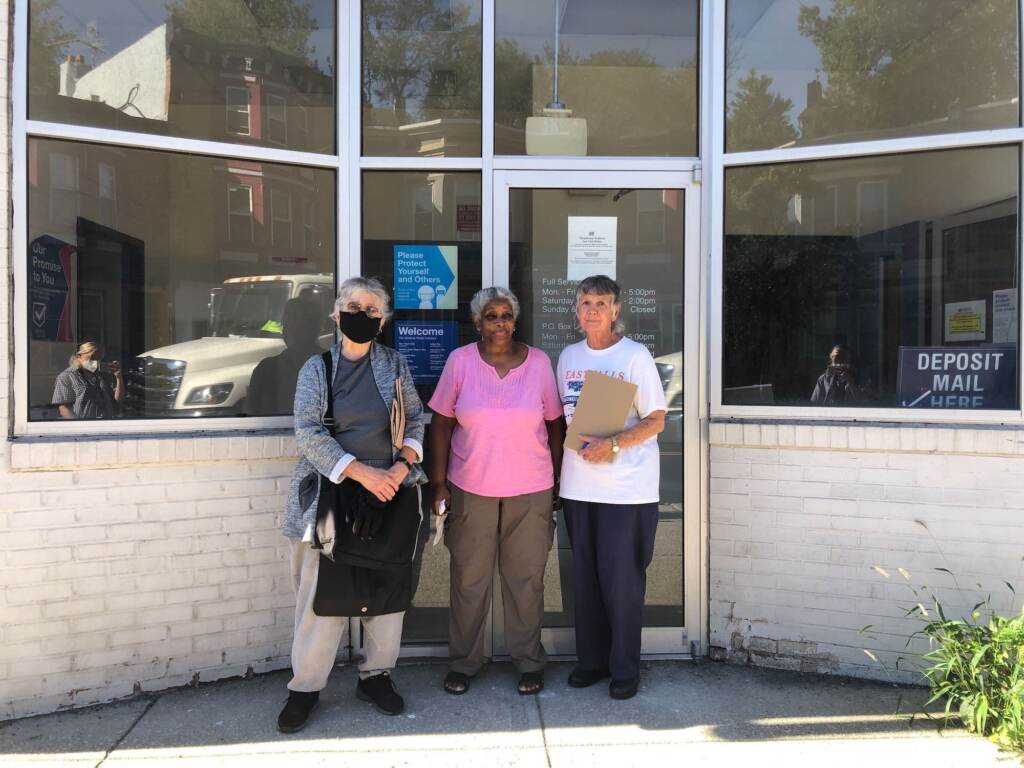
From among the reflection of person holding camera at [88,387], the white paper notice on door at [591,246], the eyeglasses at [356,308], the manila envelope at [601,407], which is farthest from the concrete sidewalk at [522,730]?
the white paper notice on door at [591,246]

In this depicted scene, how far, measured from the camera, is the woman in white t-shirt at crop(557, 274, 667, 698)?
12.1 ft

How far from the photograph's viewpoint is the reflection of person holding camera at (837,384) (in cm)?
411

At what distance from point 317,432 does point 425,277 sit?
1.20m

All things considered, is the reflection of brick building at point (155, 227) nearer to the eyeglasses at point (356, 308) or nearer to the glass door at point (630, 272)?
the eyeglasses at point (356, 308)

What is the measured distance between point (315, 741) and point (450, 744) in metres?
0.54

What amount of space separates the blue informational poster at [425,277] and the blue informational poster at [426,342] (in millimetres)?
95

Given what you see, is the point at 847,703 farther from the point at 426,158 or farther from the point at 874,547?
the point at 426,158

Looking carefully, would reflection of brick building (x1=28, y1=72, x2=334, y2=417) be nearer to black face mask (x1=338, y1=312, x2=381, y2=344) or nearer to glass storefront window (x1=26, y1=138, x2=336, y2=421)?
glass storefront window (x1=26, y1=138, x2=336, y2=421)

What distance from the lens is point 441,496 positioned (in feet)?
12.6

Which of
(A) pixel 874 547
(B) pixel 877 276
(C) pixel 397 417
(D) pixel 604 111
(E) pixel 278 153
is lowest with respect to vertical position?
(A) pixel 874 547

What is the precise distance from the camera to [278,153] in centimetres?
412

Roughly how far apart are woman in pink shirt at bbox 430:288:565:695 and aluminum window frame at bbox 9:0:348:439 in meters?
0.87

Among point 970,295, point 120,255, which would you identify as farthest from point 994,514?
point 120,255

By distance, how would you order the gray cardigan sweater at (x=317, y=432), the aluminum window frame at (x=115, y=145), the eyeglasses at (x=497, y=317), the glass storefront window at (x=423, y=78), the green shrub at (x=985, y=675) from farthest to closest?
the glass storefront window at (x=423, y=78), the eyeglasses at (x=497, y=317), the aluminum window frame at (x=115, y=145), the gray cardigan sweater at (x=317, y=432), the green shrub at (x=985, y=675)
